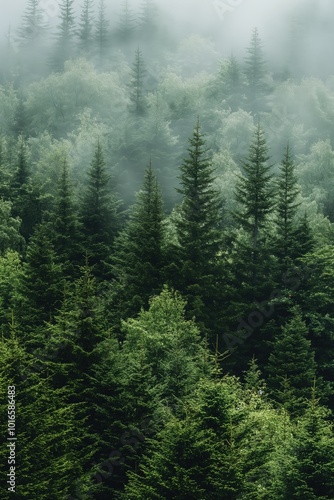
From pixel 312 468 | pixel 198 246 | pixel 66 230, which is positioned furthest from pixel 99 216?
pixel 312 468

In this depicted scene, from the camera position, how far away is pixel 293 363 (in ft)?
173

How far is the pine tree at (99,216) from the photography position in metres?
67.9

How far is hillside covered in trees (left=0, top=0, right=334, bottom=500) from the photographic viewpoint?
33.4 meters

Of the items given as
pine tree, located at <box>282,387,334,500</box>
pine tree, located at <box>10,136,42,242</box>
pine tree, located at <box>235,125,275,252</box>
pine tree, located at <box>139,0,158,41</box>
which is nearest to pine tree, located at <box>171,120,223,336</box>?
pine tree, located at <box>235,125,275,252</box>

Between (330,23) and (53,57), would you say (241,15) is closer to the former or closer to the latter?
(330,23)

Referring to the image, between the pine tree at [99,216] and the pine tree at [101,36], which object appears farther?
the pine tree at [101,36]

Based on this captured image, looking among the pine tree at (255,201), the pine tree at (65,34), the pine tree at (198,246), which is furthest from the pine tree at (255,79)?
the pine tree at (198,246)

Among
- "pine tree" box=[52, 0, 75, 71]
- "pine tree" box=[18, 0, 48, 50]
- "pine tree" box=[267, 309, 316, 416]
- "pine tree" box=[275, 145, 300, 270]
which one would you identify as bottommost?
"pine tree" box=[267, 309, 316, 416]

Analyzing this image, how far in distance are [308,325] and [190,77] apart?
107759mm

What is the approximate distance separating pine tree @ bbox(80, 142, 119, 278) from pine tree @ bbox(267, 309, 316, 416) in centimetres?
1849

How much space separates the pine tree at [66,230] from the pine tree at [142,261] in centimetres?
425

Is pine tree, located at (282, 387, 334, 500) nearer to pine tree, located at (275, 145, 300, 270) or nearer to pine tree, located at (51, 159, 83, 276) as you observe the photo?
pine tree, located at (275, 145, 300, 270)

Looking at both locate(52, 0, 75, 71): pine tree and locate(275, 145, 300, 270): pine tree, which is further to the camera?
locate(52, 0, 75, 71): pine tree

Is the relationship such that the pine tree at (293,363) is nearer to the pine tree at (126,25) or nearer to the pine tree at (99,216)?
the pine tree at (99,216)
